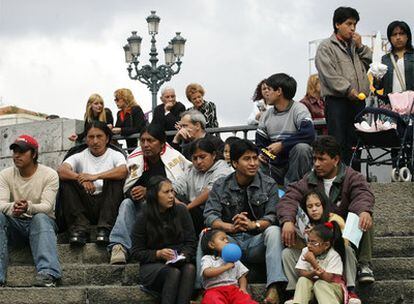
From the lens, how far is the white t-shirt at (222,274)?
26.6ft

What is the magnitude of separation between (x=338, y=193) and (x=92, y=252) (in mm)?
2521

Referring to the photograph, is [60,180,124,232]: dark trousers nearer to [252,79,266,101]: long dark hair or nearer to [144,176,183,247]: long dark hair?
[144,176,183,247]: long dark hair

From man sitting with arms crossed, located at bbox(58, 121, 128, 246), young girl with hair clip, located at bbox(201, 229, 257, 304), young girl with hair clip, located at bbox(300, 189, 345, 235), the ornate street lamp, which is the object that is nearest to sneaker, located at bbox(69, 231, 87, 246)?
man sitting with arms crossed, located at bbox(58, 121, 128, 246)

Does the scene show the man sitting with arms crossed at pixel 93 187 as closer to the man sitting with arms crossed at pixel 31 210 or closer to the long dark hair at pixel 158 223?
the man sitting with arms crossed at pixel 31 210

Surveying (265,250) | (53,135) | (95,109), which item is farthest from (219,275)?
(53,135)

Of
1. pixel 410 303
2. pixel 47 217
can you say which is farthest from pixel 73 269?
pixel 410 303

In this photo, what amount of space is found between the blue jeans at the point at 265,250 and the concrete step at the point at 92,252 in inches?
43.3

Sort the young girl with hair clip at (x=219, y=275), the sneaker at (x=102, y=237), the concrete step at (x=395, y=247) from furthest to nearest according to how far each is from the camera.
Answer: the sneaker at (x=102, y=237) < the concrete step at (x=395, y=247) < the young girl with hair clip at (x=219, y=275)

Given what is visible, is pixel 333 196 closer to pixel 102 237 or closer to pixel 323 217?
pixel 323 217

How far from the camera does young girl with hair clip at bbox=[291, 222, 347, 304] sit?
304 inches

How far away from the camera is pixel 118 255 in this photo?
927 centimetres

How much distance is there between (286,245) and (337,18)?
10.8ft

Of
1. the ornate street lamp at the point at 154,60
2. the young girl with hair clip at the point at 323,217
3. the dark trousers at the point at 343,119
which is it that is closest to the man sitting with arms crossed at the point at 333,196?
the young girl with hair clip at the point at 323,217

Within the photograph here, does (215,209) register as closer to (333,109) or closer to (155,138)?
(155,138)
